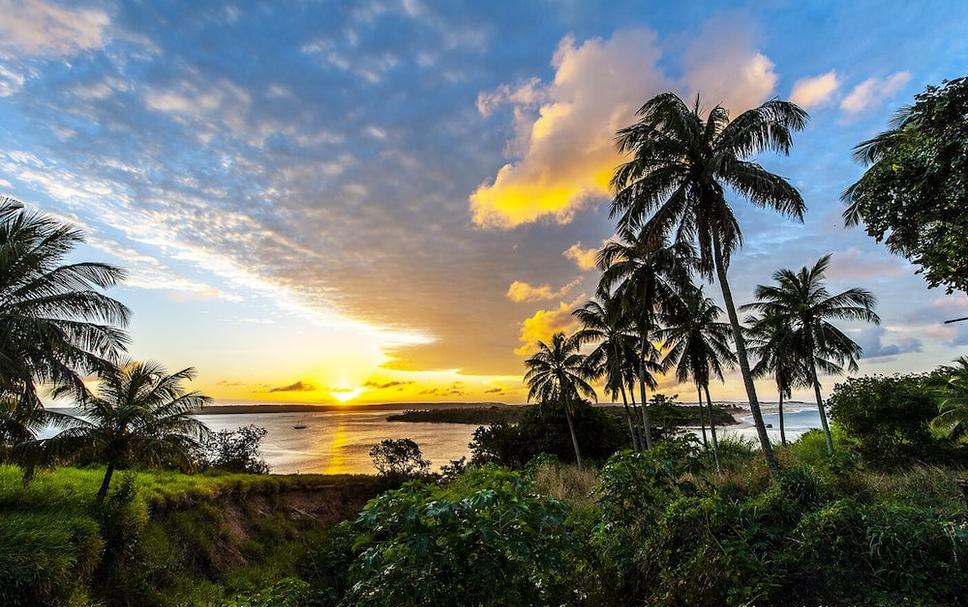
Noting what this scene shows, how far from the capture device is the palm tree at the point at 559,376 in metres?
27.0

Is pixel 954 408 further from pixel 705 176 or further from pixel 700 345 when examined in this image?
pixel 705 176

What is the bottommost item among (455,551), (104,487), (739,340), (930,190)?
(104,487)

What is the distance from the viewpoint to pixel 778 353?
2295 centimetres

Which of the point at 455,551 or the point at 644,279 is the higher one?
the point at 644,279

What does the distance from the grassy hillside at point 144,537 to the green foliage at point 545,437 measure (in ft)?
44.0

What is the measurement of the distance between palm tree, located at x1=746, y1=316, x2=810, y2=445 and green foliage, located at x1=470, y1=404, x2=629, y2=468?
37.0ft

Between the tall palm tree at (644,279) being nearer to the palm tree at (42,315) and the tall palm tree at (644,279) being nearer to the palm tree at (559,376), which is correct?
the palm tree at (559,376)

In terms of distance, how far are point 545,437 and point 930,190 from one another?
25.1 meters

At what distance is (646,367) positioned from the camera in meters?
25.3

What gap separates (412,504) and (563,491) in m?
10.5

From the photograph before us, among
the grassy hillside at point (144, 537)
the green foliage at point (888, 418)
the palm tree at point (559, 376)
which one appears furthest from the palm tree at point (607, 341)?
the grassy hillside at point (144, 537)

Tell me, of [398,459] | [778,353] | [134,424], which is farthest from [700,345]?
[134,424]

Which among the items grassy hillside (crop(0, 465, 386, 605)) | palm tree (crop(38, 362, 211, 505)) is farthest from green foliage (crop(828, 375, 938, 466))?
palm tree (crop(38, 362, 211, 505))

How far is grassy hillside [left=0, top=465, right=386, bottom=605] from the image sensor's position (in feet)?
29.8
